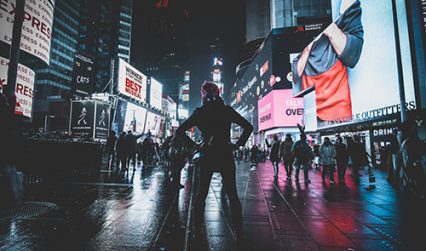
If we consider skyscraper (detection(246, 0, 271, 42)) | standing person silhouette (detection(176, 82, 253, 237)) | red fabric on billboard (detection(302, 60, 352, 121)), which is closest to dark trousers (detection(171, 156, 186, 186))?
standing person silhouette (detection(176, 82, 253, 237))

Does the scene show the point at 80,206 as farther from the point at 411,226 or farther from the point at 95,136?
the point at 95,136

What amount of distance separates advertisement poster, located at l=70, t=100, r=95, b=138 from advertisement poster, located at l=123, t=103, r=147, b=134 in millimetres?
3466

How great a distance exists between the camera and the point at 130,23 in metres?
91.2

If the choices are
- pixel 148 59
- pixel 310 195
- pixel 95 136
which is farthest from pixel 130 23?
pixel 310 195

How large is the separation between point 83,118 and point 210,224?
24350 millimetres

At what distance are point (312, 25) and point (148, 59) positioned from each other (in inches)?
5021

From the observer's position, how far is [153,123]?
31.4 metres

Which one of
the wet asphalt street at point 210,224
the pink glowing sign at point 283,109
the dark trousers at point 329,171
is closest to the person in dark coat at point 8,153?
the wet asphalt street at point 210,224

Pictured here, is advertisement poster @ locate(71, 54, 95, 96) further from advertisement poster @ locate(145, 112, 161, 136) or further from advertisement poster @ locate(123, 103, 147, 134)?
advertisement poster @ locate(145, 112, 161, 136)

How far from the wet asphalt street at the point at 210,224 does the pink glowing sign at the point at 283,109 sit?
32777mm

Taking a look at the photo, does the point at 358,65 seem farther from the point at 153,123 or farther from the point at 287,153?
the point at 153,123

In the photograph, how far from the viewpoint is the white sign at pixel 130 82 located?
23.0 metres

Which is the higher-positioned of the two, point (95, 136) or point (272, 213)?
point (95, 136)

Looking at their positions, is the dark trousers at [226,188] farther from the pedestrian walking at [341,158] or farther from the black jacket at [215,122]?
the pedestrian walking at [341,158]
